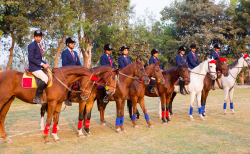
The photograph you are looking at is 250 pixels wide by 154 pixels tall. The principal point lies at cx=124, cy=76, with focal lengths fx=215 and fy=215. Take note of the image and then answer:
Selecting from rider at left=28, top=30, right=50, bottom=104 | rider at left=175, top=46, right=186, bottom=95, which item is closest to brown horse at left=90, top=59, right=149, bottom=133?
rider at left=175, top=46, right=186, bottom=95

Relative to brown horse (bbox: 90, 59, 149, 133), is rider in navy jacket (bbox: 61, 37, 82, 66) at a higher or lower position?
higher

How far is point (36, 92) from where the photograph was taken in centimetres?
621

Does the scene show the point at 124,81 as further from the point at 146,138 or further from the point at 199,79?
the point at 199,79

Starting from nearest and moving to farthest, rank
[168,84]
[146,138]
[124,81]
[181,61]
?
[146,138]
[124,81]
[168,84]
[181,61]

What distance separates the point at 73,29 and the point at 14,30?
234 inches

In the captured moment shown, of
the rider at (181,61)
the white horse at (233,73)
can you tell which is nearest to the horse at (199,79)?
the rider at (181,61)

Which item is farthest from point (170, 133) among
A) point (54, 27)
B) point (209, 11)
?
point (209, 11)

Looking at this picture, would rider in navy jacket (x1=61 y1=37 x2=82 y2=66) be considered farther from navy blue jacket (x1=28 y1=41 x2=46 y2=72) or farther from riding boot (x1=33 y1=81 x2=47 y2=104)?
riding boot (x1=33 y1=81 x2=47 y2=104)

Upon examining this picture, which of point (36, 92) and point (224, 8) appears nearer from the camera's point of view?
point (36, 92)

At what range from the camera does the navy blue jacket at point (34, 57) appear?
20.4ft

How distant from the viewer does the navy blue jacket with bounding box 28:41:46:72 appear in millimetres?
6227

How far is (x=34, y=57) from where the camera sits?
6.38 m

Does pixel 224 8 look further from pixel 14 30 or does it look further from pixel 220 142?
pixel 220 142

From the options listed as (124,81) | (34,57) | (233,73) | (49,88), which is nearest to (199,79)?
(233,73)
